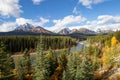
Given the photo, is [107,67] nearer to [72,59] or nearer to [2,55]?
[72,59]

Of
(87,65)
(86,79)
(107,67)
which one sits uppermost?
(87,65)

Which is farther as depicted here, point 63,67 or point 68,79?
point 63,67

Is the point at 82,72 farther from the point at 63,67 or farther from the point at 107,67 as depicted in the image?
the point at 107,67

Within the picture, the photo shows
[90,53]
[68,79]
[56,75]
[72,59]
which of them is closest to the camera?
[68,79]

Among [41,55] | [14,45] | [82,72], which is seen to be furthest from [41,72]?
[14,45]

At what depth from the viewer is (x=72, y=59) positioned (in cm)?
5959

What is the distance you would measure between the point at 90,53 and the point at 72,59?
75.3 m

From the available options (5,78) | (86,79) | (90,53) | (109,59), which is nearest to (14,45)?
(90,53)

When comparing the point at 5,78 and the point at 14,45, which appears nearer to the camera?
the point at 5,78

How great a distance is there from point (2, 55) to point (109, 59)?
79345 millimetres

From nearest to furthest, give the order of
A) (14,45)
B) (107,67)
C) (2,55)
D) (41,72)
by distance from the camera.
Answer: (2,55)
(41,72)
(107,67)
(14,45)

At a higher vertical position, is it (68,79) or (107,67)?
(68,79)

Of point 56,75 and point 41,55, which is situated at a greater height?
point 41,55

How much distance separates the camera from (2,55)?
945 inches
